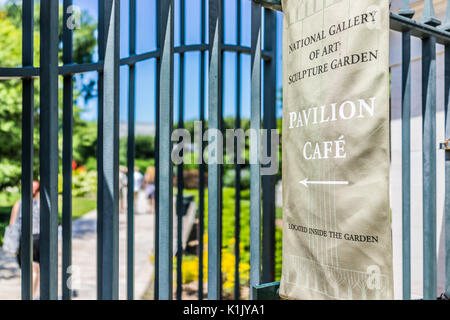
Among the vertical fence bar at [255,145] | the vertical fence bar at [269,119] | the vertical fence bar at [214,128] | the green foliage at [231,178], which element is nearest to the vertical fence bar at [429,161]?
the vertical fence bar at [255,145]

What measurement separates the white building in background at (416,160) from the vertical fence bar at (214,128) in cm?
211

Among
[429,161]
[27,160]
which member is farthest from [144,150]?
[429,161]

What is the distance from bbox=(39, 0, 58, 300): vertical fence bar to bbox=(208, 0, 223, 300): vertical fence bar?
612 millimetres

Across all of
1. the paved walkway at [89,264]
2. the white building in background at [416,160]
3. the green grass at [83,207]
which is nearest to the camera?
the white building in background at [416,160]

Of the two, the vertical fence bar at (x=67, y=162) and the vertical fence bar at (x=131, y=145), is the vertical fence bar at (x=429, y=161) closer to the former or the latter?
the vertical fence bar at (x=131, y=145)

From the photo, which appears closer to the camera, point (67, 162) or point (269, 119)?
point (67, 162)

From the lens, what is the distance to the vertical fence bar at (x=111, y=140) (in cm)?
141

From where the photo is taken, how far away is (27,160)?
7.38 feet

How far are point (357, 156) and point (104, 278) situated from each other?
3.58 ft

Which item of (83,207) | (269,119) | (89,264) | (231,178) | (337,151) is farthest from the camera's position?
(83,207)

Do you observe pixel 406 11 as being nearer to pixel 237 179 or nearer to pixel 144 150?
pixel 237 179

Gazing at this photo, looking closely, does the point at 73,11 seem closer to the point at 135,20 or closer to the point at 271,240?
the point at 135,20

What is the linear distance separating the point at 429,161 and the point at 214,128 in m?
1.27

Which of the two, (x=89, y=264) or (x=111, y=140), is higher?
(x=111, y=140)
